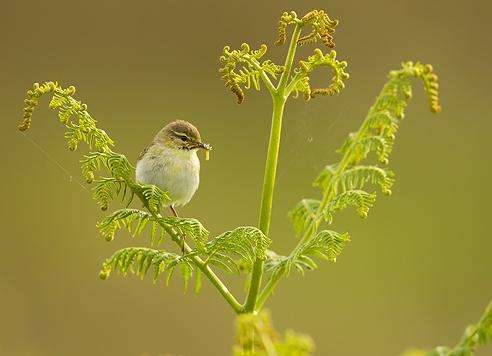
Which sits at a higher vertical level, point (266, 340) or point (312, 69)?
point (312, 69)

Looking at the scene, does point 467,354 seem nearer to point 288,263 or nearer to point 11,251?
point 288,263

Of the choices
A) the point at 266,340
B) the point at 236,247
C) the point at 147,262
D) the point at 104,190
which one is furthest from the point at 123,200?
the point at 266,340

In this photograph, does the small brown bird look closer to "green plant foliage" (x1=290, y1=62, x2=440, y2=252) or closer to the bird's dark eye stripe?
the bird's dark eye stripe

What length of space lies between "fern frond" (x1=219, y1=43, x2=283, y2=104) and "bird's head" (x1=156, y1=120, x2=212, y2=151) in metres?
1.34

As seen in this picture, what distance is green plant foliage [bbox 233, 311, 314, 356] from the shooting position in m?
1.62

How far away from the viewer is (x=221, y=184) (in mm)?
10336

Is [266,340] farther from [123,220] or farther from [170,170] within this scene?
[170,170]

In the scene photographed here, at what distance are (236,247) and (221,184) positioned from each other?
7948mm

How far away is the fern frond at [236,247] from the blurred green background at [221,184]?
4629mm

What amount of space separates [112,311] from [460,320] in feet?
8.27

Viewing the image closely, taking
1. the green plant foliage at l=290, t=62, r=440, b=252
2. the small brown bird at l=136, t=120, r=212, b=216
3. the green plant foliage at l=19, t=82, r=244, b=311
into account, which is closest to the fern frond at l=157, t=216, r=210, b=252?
the green plant foliage at l=19, t=82, r=244, b=311

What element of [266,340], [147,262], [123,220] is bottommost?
[266,340]

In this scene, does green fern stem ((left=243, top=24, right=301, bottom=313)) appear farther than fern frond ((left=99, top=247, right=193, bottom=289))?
Yes

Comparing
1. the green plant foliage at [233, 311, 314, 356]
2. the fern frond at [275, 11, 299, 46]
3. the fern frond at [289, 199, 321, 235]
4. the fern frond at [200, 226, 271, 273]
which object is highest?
the fern frond at [275, 11, 299, 46]
